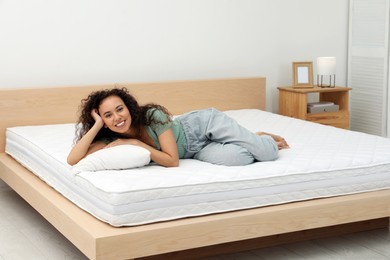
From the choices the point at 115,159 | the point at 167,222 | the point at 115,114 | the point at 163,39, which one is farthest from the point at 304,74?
the point at 167,222

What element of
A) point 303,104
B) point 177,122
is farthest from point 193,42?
point 177,122

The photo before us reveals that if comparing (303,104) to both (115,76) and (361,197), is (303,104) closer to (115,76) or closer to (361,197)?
(115,76)

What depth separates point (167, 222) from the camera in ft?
9.62

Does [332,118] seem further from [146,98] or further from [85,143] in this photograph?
[85,143]

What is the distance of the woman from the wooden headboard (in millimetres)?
767

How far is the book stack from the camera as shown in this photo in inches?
205

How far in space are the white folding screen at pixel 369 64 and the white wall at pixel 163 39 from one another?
11 centimetres

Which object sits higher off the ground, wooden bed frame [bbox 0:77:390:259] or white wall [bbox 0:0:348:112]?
white wall [bbox 0:0:348:112]

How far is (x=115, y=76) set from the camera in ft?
16.1

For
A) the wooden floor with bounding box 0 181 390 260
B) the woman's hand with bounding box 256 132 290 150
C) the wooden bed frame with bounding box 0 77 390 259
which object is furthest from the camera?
the woman's hand with bounding box 256 132 290 150

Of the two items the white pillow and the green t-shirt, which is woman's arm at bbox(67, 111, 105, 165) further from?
the green t-shirt

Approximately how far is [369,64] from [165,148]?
278 cm

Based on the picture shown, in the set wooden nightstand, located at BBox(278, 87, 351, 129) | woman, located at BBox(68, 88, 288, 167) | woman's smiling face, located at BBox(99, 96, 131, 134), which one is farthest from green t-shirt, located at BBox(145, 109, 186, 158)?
wooden nightstand, located at BBox(278, 87, 351, 129)

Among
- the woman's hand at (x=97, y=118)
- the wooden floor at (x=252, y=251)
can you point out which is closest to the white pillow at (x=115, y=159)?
the woman's hand at (x=97, y=118)
